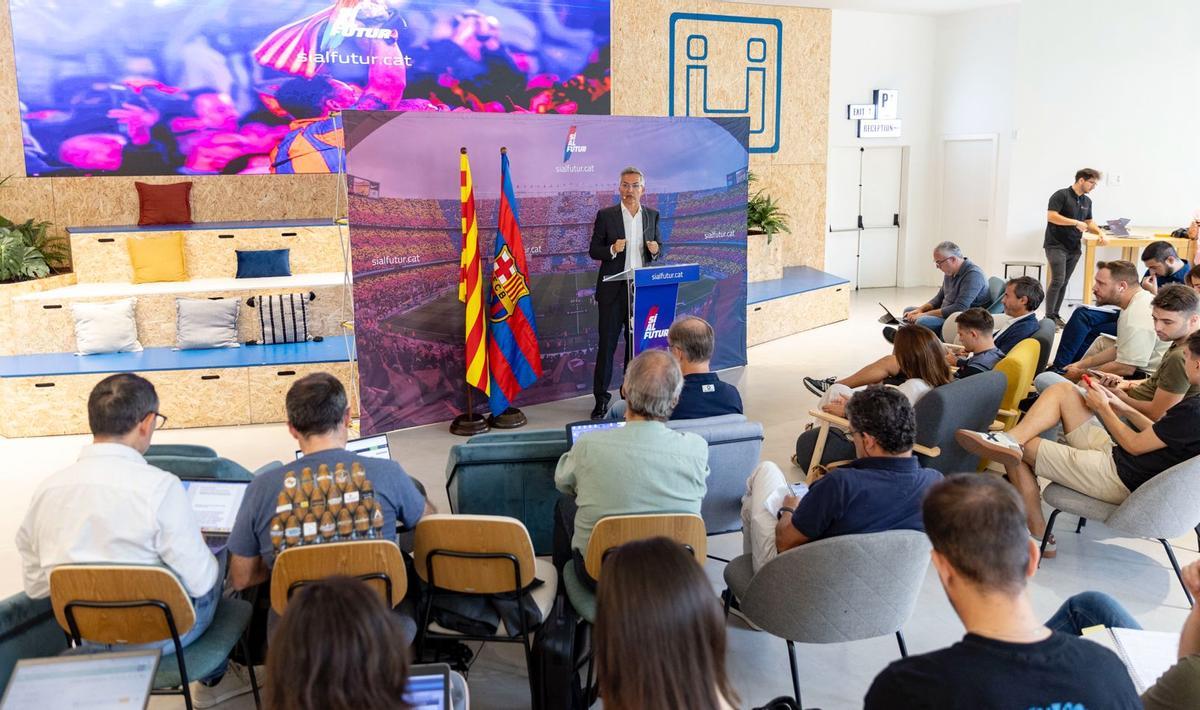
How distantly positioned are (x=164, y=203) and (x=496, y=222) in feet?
12.2

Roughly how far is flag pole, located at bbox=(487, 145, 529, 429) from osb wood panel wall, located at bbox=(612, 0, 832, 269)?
498 centimetres

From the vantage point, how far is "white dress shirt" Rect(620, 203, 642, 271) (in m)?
6.86

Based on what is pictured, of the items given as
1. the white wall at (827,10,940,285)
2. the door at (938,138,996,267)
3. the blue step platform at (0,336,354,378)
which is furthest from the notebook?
the door at (938,138,996,267)

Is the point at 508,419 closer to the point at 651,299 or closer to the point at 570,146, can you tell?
the point at 651,299

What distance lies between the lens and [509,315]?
6570 mm

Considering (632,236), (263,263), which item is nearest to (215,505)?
(632,236)

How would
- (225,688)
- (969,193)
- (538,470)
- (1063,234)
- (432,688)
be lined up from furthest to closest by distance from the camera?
(969,193)
(1063,234)
(538,470)
(225,688)
(432,688)

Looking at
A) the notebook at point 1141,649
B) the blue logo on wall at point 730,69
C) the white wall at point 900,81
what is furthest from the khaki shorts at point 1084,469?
the white wall at point 900,81

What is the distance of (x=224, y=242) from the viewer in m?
8.15

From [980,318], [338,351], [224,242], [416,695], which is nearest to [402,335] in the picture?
[338,351]

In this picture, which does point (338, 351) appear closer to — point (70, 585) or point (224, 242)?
point (224, 242)

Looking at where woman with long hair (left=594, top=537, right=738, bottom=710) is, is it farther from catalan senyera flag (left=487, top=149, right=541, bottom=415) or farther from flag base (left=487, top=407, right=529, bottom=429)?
flag base (left=487, top=407, right=529, bottom=429)

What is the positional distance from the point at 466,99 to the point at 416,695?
855 cm

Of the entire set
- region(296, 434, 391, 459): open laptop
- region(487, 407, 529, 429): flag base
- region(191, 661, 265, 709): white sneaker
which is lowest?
region(191, 661, 265, 709): white sneaker
